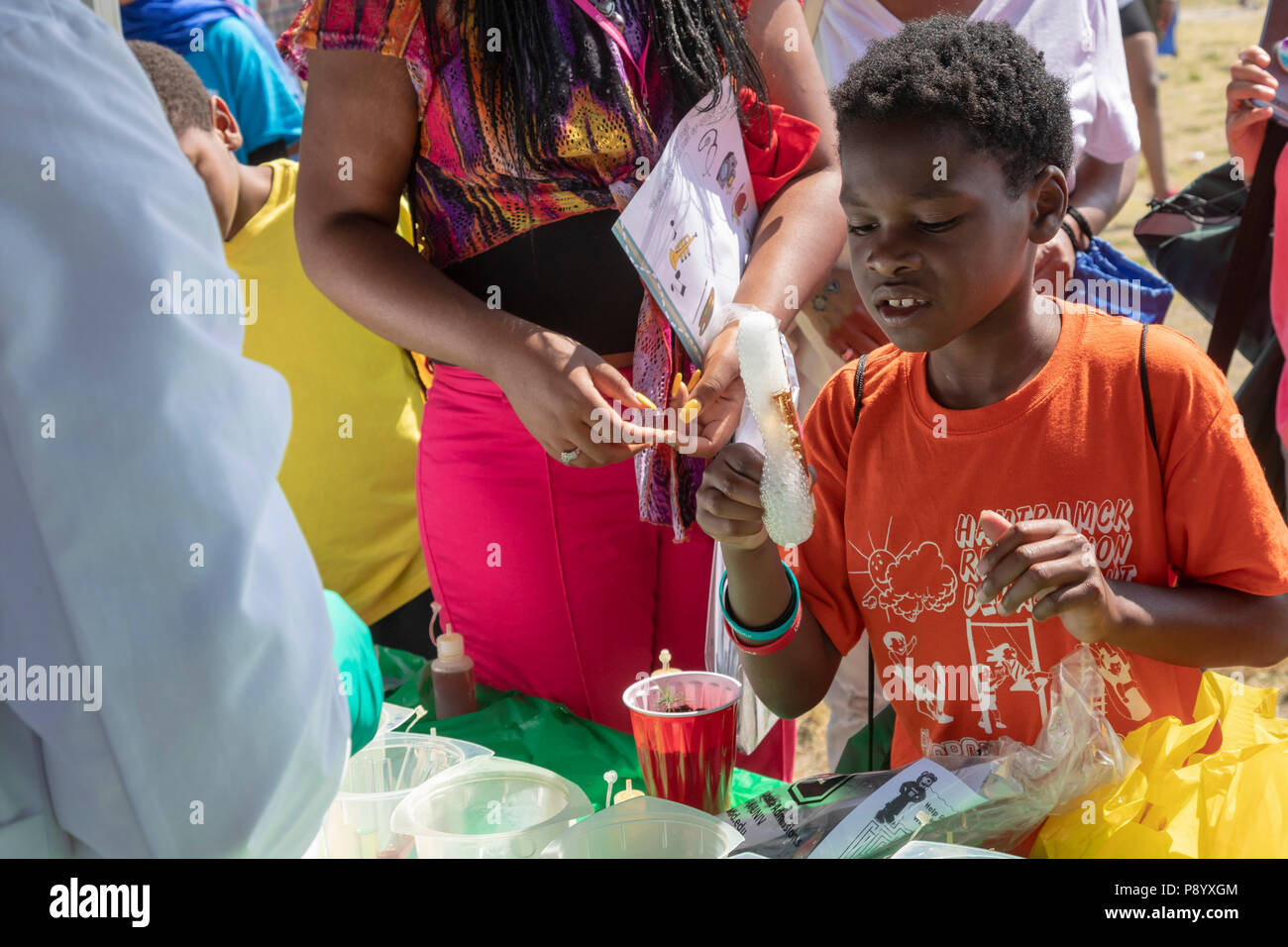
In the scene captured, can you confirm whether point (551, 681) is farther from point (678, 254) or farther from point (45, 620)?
point (45, 620)

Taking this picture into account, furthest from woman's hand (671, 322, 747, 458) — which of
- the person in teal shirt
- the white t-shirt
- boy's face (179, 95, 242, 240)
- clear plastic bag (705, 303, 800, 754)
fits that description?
the person in teal shirt

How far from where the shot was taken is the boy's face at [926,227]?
1349 mm

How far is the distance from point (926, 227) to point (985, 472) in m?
0.32

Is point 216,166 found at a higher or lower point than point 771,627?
higher

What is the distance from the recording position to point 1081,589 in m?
1.20

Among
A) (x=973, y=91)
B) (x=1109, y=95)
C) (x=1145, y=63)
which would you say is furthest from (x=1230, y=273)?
(x=1145, y=63)

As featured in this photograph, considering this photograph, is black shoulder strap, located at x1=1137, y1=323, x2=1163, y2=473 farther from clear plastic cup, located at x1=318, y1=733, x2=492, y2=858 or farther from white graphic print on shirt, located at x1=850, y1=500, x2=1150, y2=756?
clear plastic cup, located at x1=318, y1=733, x2=492, y2=858

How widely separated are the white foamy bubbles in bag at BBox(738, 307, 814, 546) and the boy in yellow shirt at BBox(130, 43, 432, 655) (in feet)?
4.43

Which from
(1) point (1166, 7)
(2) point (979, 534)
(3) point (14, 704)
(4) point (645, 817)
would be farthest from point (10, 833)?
(1) point (1166, 7)

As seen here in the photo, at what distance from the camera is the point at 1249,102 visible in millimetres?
2434

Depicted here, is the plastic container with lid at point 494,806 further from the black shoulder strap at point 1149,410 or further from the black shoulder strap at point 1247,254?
the black shoulder strap at point 1247,254

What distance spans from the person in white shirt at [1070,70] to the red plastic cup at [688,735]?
77 centimetres

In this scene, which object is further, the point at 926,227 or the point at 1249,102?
the point at 1249,102

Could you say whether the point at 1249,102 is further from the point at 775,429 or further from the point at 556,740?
the point at 556,740
